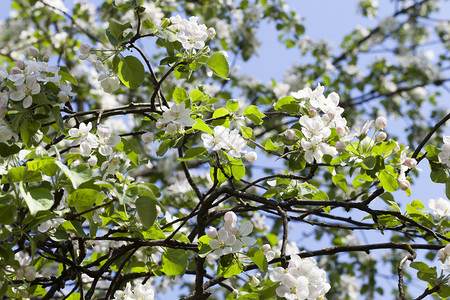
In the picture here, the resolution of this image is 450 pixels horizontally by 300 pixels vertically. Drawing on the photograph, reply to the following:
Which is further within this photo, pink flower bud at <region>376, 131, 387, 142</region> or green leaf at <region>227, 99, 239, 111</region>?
green leaf at <region>227, 99, 239, 111</region>

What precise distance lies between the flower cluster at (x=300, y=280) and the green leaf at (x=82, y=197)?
16.8 inches

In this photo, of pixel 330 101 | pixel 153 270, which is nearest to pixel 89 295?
pixel 153 270

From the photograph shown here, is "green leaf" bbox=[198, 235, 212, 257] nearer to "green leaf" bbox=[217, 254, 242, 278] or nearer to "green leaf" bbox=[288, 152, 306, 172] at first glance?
"green leaf" bbox=[217, 254, 242, 278]

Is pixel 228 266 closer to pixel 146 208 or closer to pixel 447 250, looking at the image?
pixel 146 208

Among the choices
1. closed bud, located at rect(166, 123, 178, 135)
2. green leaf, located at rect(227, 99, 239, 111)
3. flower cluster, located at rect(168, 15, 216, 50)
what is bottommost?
closed bud, located at rect(166, 123, 178, 135)

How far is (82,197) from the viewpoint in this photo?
1.09 meters

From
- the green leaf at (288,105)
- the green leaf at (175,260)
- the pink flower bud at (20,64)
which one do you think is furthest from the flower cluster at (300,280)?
the pink flower bud at (20,64)

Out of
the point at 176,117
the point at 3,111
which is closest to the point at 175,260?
the point at 176,117

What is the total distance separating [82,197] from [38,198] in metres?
0.12

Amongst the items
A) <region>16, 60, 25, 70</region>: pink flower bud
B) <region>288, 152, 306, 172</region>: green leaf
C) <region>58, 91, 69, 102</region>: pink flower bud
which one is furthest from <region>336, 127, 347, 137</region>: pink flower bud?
<region>16, 60, 25, 70</region>: pink flower bud

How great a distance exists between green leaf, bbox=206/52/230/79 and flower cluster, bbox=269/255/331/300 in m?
0.59

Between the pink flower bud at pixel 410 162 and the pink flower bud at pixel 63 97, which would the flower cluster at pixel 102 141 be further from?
the pink flower bud at pixel 410 162

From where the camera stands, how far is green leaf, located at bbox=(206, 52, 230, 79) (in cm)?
136

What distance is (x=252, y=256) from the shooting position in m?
1.17
